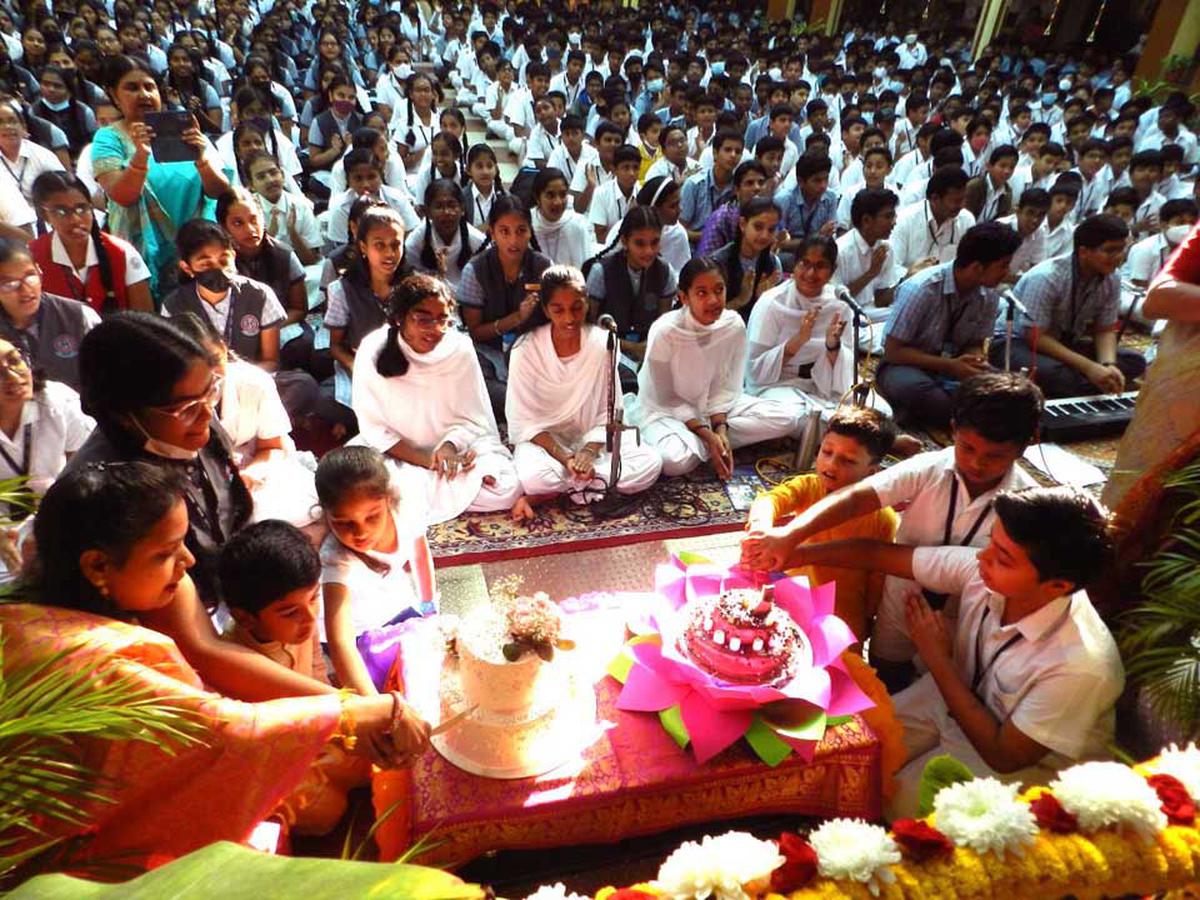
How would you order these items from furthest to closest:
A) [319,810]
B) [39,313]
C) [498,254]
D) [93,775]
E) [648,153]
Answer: [648,153], [498,254], [39,313], [319,810], [93,775]

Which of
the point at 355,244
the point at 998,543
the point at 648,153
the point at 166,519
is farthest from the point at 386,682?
the point at 648,153

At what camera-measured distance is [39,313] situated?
3.05 metres

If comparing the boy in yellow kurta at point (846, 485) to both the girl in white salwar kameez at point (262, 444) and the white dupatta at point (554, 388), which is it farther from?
the girl in white salwar kameez at point (262, 444)

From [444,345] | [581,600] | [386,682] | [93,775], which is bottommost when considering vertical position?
[581,600]

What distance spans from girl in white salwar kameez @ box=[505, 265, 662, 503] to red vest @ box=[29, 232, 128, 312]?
1.90 metres

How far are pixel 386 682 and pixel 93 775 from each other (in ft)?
3.79

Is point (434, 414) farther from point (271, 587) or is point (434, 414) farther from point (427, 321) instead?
point (271, 587)

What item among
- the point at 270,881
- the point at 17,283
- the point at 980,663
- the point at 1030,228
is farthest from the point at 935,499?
the point at 1030,228

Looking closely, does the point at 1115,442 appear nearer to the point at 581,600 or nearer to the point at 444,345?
the point at 581,600

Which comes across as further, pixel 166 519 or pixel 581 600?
pixel 581 600

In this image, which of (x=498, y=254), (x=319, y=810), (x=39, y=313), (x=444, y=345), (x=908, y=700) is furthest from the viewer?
(x=498, y=254)

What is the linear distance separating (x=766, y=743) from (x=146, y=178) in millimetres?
A: 4118

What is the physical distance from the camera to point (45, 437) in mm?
2578

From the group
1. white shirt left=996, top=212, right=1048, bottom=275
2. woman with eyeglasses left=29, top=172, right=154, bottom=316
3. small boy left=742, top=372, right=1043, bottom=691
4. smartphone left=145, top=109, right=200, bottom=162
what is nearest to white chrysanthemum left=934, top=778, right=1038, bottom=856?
small boy left=742, top=372, right=1043, bottom=691
